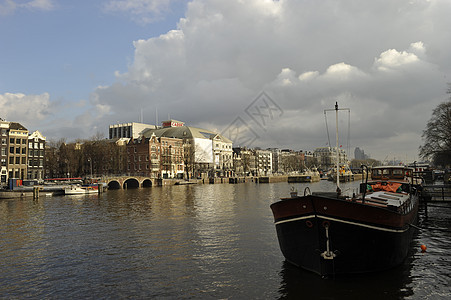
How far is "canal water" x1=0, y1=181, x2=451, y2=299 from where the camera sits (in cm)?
1333

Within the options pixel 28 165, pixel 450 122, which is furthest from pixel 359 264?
pixel 28 165

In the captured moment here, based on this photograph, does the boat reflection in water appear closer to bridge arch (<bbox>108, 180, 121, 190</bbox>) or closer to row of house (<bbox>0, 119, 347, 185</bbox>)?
bridge arch (<bbox>108, 180, 121, 190</bbox>)

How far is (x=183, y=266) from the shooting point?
17.1m

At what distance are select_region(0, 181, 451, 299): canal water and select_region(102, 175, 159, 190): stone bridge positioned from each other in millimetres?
65984

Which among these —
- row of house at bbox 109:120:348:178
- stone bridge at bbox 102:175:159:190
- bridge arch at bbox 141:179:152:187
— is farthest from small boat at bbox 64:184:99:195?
row of house at bbox 109:120:348:178

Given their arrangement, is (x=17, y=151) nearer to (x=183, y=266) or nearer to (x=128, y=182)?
(x=128, y=182)

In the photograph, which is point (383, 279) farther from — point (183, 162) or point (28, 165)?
point (183, 162)

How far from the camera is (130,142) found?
131250 millimetres

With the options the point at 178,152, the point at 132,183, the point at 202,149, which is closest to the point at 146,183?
the point at 132,183

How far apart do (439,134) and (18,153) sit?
4054 inches

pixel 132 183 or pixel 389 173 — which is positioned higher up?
pixel 389 173

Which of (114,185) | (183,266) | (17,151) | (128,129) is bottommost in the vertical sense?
(183,266)

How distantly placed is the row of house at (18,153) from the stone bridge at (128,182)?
18.5 m

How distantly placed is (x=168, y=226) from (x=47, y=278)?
13493 mm
